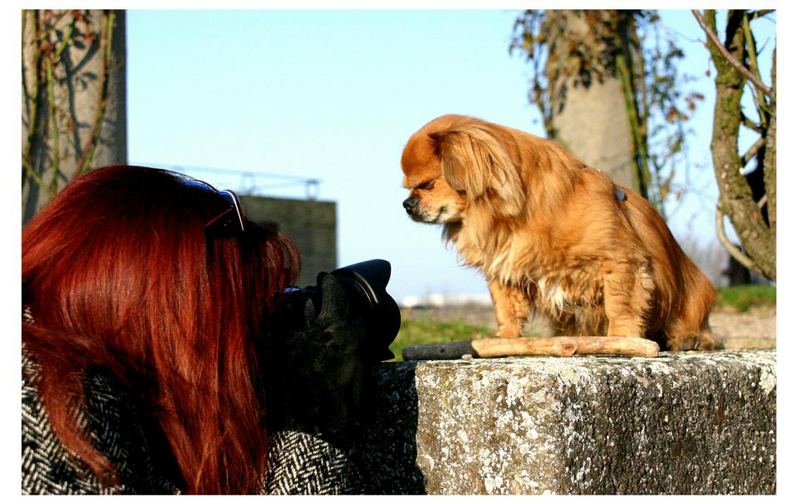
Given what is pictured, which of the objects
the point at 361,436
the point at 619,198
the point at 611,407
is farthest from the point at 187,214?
the point at 619,198

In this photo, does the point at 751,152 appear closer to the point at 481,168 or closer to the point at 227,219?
the point at 481,168

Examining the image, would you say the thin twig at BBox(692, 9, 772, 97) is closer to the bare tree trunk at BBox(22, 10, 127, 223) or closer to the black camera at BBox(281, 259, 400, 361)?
the black camera at BBox(281, 259, 400, 361)

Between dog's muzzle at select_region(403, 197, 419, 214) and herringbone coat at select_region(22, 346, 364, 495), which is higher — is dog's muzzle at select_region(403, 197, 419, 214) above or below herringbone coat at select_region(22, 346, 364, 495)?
above

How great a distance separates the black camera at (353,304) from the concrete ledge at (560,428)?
23cm

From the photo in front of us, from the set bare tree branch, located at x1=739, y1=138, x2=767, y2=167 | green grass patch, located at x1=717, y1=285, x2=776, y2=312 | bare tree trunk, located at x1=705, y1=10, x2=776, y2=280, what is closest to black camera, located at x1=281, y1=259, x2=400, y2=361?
bare tree trunk, located at x1=705, y1=10, x2=776, y2=280

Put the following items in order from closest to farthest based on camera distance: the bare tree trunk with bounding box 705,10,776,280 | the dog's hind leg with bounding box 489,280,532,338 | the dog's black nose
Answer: the dog's hind leg with bounding box 489,280,532,338, the dog's black nose, the bare tree trunk with bounding box 705,10,776,280

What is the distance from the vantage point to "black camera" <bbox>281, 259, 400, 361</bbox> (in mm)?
1931

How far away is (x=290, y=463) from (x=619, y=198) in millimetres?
1874

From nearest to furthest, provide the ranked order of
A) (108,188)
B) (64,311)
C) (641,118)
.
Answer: (64,311), (108,188), (641,118)

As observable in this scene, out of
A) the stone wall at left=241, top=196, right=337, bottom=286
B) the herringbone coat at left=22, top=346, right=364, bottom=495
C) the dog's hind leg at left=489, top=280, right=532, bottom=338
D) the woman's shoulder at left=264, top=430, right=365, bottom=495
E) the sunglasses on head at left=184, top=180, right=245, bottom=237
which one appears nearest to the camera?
the herringbone coat at left=22, top=346, right=364, bottom=495

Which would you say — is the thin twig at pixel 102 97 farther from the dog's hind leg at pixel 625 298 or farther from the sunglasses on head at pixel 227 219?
the sunglasses on head at pixel 227 219

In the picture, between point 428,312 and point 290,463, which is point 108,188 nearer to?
point 290,463

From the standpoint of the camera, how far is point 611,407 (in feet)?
7.09

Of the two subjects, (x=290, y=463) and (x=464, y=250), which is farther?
(x=464, y=250)
